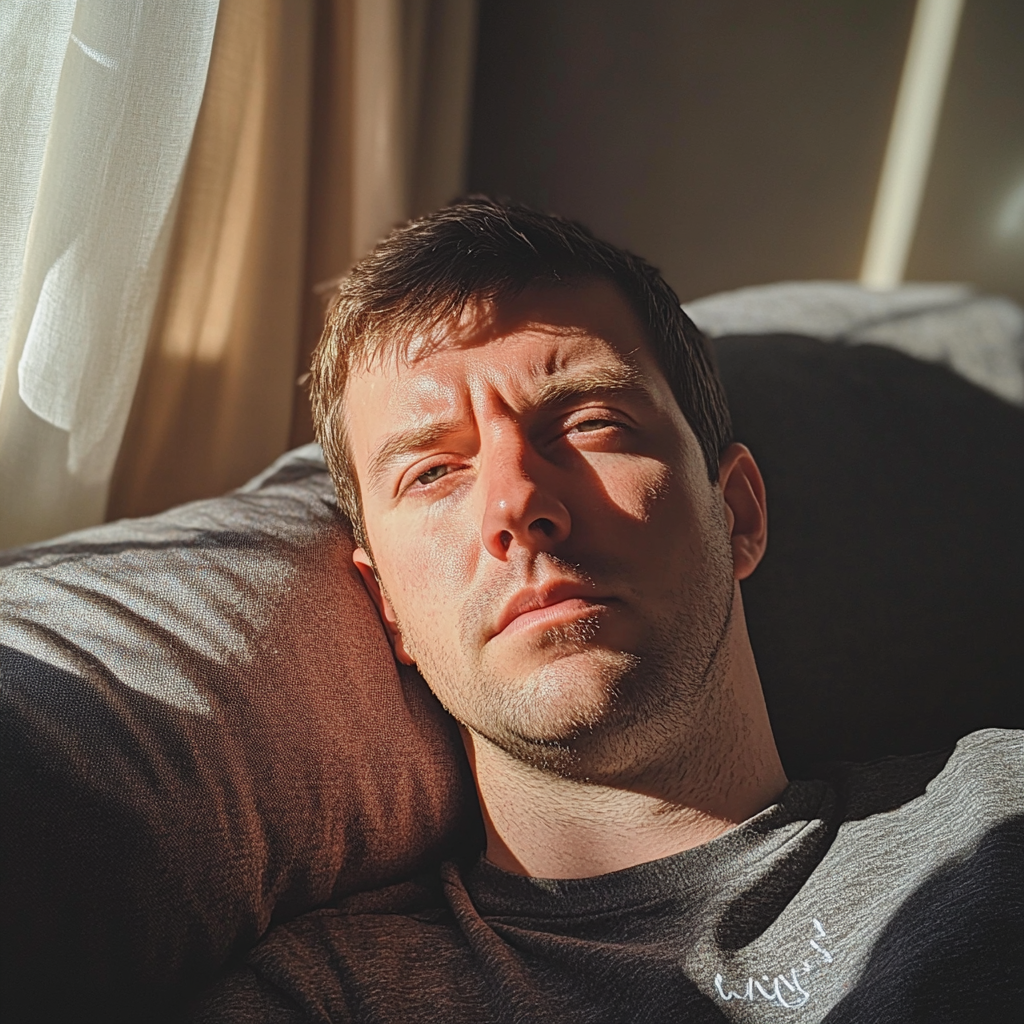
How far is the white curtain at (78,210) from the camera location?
3.05 ft

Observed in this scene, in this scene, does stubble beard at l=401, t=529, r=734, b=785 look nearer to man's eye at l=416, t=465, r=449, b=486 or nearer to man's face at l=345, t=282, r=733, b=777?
man's face at l=345, t=282, r=733, b=777

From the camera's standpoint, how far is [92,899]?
768 mm

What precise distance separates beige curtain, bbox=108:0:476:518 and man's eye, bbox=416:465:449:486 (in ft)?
1.80

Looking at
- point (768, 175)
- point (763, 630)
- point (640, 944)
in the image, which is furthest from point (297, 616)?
point (768, 175)

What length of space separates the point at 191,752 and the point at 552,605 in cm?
35

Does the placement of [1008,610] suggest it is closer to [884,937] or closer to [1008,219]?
[884,937]

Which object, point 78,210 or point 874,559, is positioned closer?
point 78,210

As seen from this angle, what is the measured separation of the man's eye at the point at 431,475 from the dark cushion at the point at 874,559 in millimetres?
506

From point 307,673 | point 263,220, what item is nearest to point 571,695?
point 307,673

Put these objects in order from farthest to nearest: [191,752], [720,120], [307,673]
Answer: [720,120] < [307,673] < [191,752]

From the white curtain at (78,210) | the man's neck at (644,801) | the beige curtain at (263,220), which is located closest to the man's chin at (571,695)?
the man's neck at (644,801)

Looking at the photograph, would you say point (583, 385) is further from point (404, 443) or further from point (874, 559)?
point (874, 559)

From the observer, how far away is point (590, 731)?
886mm

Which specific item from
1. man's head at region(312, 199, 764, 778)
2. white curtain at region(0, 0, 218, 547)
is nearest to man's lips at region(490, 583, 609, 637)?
man's head at region(312, 199, 764, 778)
